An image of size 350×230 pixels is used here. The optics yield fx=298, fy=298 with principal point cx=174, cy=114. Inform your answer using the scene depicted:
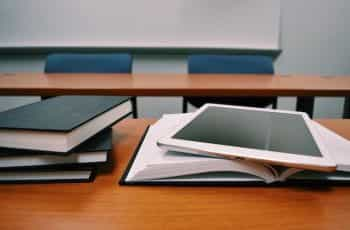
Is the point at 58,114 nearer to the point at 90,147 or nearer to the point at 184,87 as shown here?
the point at 90,147

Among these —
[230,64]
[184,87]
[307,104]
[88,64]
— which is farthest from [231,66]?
[88,64]

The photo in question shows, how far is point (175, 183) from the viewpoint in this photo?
16.3 inches

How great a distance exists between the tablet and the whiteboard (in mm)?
1828

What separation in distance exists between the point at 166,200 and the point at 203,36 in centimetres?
204

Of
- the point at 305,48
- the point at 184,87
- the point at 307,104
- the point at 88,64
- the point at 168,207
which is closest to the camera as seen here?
the point at 168,207

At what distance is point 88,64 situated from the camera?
177 centimetres

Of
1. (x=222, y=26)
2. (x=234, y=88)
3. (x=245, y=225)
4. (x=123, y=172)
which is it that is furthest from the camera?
(x=222, y=26)

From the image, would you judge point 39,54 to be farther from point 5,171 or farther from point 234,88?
point 5,171

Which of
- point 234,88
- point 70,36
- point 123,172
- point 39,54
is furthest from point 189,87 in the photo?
point 39,54

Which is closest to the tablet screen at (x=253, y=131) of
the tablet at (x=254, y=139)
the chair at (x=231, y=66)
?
the tablet at (x=254, y=139)

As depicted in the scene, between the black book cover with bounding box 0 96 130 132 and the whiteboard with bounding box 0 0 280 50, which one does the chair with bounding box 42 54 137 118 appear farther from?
the black book cover with bounding box 0 96 130 132

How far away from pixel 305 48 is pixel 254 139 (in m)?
2.23

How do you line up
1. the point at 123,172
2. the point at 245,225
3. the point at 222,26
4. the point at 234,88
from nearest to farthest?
the point at 245,225 → the point at 123,172 → the point at 234,88 → the point at 222,26

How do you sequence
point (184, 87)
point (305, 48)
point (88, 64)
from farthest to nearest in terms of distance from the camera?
point (305, 48) → point (88, 64) → point (184, 87)
